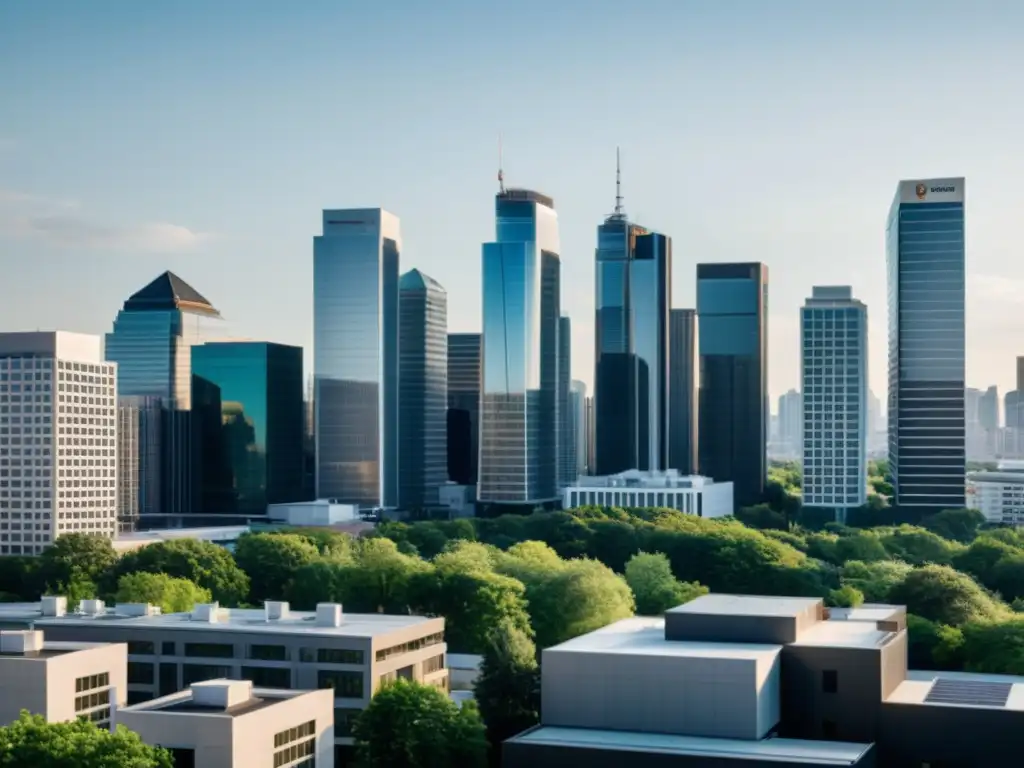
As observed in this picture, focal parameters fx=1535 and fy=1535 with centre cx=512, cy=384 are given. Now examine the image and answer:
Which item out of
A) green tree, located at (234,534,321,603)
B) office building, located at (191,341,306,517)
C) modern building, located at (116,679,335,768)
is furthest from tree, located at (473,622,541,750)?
office building, located at (191,341,306,517)

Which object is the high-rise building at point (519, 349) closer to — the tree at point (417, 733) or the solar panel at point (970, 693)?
the solar panel at point (970, 693)

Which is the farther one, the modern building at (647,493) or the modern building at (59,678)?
the modern building at (647,493)

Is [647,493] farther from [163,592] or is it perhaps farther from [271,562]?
[163,592]

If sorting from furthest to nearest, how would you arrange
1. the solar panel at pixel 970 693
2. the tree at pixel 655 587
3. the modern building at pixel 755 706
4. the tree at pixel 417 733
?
the tree at pixel 655 587 < the tree at pixel 417 733 < the solar panel at pixel 970 693 < the modern building at pixel 755 706

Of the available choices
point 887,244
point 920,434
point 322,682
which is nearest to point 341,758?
point 322,682

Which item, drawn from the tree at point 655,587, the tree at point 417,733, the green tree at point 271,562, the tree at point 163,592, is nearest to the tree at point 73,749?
the tree at point 417,733

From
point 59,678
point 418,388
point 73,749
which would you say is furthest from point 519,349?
point 73,749

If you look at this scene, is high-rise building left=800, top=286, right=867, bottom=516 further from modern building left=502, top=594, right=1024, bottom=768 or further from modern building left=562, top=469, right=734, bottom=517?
modern building left=502, top=594, right=1024, bottom=768
